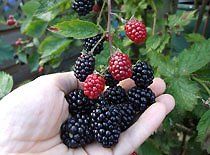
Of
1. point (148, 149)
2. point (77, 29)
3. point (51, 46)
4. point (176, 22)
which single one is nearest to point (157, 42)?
point (176, 22)

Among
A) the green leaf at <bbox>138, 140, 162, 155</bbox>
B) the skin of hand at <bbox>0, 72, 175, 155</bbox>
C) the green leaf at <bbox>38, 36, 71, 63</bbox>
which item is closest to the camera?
the skin of hand at <bbox>0, 72, 175, 155</bbox>

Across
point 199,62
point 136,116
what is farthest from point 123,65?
point 199,62

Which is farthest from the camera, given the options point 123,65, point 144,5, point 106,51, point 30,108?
point 144,5

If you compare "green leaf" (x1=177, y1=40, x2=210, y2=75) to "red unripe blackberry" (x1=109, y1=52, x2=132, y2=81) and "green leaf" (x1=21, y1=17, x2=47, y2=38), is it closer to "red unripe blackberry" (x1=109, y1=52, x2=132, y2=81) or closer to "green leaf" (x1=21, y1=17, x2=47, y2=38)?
"red unripe blackberry" (x1=109, y1=52, x2=132, y2=81)

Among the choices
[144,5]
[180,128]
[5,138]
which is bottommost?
[180,128]

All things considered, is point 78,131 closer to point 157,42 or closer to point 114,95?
point 114,95

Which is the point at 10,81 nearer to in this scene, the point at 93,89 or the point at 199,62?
the point at 93,89

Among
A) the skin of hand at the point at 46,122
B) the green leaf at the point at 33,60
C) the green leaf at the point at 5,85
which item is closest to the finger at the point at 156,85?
the skin of hand at the point at 46,122

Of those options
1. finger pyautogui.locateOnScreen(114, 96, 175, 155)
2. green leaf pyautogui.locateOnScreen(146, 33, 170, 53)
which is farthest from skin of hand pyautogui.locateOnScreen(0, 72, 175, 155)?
green leaf pyautogui.locateOnScreen(146, 33, 170, 53)
